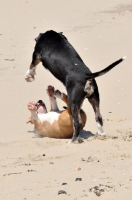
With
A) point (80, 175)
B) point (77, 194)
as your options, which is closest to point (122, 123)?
point (80, 175)

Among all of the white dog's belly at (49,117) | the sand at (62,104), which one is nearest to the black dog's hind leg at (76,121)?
the sand at (62,104)

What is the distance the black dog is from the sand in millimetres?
394

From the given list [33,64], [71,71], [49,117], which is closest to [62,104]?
[33,64]

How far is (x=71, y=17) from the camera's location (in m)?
15.3

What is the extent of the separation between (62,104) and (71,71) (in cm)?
213

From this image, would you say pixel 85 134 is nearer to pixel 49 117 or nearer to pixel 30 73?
pixel 49 117

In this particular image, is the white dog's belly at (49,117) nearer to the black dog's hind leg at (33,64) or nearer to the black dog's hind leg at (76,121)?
the black dog's hind leg at (76,121)

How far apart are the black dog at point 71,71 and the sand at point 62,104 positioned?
394mm

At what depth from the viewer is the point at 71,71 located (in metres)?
7.40

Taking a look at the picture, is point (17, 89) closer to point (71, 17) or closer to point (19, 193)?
point (19, 193)

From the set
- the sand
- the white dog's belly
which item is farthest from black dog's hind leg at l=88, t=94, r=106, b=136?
the white dog's belly

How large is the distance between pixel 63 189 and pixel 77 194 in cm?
18

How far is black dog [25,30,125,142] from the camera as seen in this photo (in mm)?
7262

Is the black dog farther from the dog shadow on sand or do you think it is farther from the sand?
the sand
